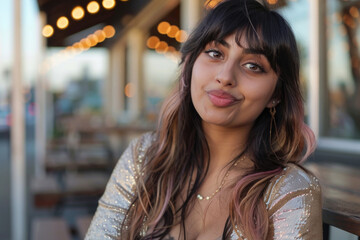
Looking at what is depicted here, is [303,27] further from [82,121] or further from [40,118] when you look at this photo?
[82,121]

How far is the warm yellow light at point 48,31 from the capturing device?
6.58m

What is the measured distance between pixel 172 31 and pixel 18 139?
24.0 ft

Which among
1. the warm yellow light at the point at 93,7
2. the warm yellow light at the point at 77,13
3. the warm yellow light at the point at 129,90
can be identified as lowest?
the warm yellow light at the point at 129,90

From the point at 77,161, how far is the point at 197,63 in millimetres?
4332

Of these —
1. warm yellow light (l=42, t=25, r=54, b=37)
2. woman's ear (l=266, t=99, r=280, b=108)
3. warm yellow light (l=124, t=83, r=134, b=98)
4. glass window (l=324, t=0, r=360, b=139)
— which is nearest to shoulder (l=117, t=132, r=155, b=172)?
woman's ear (l=266, t=99, r=280, b=108)

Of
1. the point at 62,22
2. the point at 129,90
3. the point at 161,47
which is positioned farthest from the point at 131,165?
the point at 129,90

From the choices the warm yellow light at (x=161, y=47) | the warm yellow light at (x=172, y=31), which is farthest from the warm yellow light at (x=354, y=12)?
the warm yellow light at (x=161, y=47)

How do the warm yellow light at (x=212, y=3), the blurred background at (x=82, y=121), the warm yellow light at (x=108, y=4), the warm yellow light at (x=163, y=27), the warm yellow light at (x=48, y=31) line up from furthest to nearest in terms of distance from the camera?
the warm yellow light at (x=163, y=27) < the warm yellow light at (x=48, y=31) < the warm yellow light at (x=108, y=4) < the blurred background at (x=82, y=121) < the warm yellow light at (x=212, y=3)

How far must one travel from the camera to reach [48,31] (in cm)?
680

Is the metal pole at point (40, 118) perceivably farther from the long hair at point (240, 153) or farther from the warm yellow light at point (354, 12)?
the long hair at point (240, 153)

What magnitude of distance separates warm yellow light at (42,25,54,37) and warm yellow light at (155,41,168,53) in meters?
6.20

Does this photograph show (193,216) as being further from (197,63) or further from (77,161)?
(77,161)

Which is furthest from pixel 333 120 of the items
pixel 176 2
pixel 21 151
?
pixel 176 2

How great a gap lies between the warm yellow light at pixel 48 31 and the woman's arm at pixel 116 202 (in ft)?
18.1
